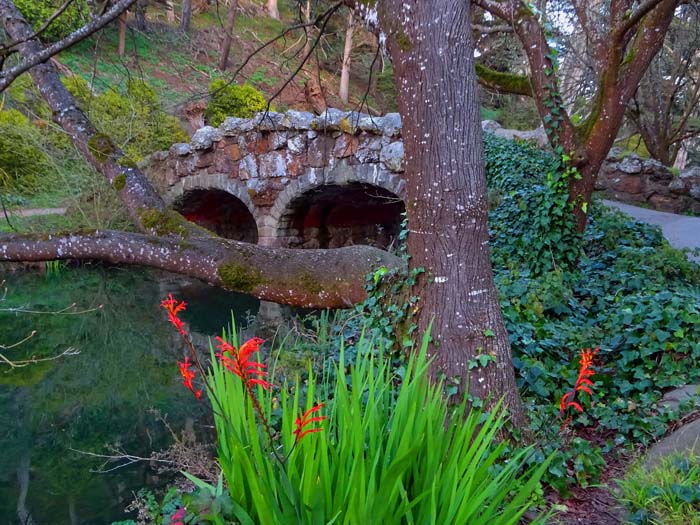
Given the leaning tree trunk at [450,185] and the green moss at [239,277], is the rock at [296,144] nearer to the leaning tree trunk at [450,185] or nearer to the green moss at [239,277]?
the green moss at [239,277]

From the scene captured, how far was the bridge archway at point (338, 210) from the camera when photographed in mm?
9055

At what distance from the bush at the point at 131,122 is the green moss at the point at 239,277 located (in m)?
7.41

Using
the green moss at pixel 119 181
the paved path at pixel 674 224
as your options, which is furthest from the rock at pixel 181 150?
the green moss at pixel 119 181

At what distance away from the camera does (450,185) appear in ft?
7.42

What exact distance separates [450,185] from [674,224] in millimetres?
6969

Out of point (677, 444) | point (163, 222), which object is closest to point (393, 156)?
point (163, 222)

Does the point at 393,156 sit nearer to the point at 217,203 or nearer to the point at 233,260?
the point at 233,260

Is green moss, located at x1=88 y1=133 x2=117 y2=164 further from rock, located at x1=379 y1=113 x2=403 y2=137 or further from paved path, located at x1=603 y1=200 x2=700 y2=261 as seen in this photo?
paved path, located at x1=603 y1=200 x2=700 y2=261

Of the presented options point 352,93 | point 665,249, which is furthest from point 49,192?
point 352,93

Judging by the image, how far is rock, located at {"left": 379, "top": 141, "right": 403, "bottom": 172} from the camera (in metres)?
8.31

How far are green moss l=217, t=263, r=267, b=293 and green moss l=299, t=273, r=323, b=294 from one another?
213mm

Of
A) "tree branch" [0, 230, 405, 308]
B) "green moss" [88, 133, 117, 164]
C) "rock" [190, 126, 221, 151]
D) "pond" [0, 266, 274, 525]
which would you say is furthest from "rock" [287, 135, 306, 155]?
"tree branch" [0, 230, 405, 308]

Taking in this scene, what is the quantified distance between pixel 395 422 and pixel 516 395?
112cm

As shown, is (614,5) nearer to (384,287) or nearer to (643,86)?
(384,287)
